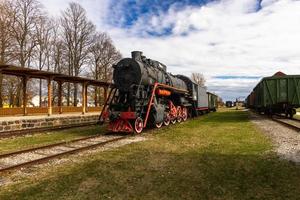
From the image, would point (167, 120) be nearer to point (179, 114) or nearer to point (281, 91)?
point (179, 114)

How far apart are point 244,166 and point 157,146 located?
13.0 feet

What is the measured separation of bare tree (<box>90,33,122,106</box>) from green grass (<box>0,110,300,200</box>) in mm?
43421

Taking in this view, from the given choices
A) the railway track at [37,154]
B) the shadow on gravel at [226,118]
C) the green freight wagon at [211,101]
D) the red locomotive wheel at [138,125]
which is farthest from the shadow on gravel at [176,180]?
the green freight wagon at [211,101]

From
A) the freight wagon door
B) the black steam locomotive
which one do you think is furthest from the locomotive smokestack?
the freight wagon door

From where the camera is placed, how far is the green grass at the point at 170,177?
5.89 meters

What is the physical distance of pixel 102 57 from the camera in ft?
179

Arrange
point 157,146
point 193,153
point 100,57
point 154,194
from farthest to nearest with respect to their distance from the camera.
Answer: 1. point 100,57
2. point 157,146
3. point 193,153
4. point 154,194

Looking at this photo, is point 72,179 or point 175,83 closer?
point 72,179

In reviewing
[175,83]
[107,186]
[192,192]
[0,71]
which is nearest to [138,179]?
[107,186]

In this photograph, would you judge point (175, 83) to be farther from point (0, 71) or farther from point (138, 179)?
point (138, 179)

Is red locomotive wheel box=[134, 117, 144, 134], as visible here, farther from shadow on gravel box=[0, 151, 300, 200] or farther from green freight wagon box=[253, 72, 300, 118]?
green freight wagon box=[253, 72, 300, 118]

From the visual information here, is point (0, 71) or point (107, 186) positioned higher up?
point (0, 71)

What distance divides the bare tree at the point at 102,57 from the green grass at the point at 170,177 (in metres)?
43.4

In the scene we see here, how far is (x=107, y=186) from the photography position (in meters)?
6.40
